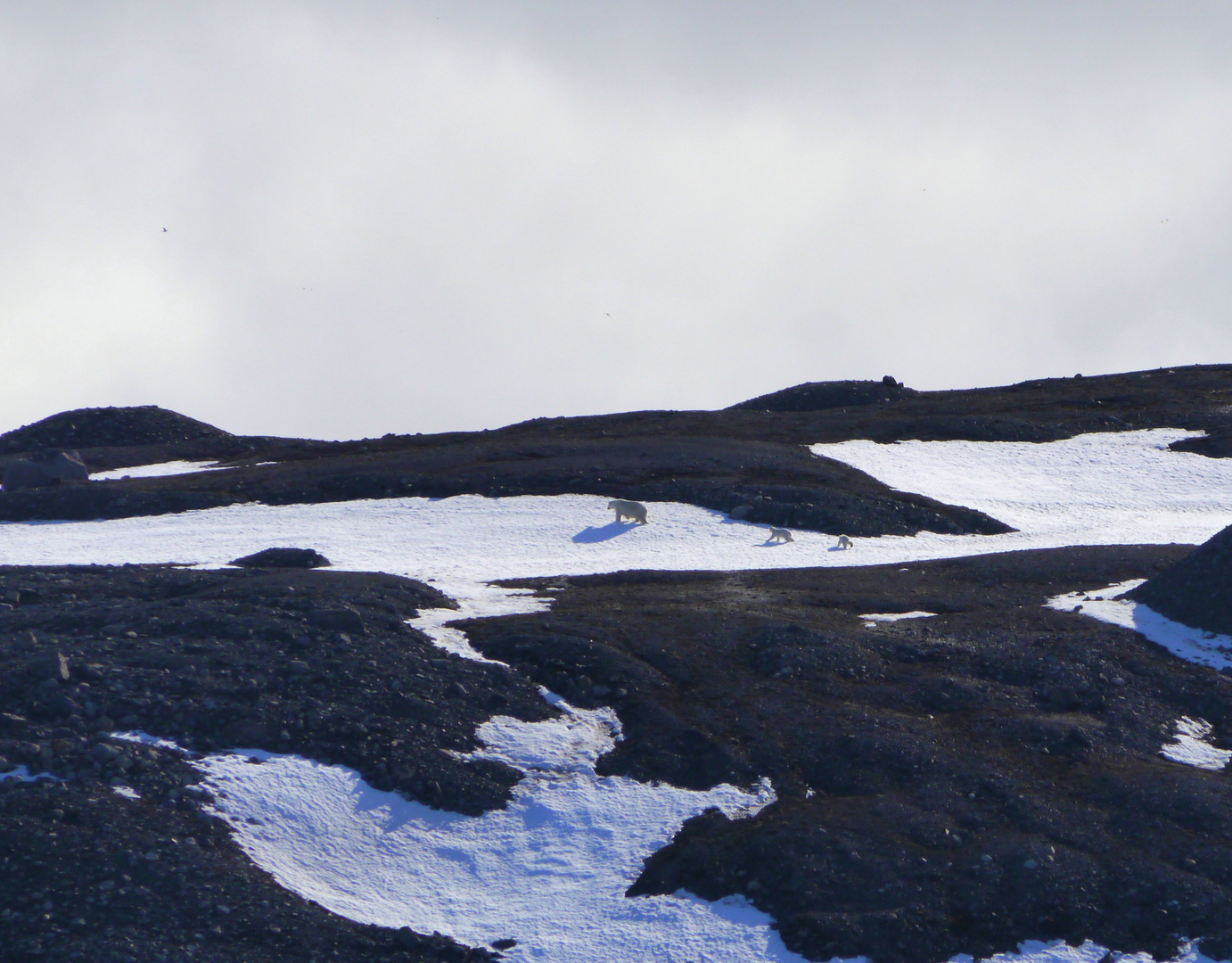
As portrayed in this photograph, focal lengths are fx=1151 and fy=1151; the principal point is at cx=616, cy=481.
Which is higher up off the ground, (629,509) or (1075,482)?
(629,509)

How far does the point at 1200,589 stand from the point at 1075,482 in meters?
16.8

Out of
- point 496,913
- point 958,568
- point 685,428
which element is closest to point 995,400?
point 685,428

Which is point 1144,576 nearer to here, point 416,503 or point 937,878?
point 937,878

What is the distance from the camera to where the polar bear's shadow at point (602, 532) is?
87.5 feet

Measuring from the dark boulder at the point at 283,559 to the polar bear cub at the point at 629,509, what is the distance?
735 cm

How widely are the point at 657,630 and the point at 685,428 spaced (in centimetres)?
2342

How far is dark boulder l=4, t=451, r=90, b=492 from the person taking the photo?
3279cm

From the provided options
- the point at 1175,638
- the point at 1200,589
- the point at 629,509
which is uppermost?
the point at 629,509

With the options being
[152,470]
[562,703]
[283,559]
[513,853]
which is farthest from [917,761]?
[152,470]

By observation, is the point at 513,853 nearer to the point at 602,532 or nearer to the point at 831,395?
the point at 602,532

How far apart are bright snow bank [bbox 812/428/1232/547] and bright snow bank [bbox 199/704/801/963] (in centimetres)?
1775

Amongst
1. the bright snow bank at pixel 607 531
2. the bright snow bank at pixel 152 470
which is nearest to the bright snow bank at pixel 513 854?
the bright snow bank at pixel 607 531

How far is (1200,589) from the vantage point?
18391 millimetres

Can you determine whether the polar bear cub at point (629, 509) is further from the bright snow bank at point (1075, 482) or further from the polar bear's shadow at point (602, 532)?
the bright snow bank at point (1075, 482)
